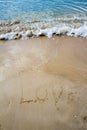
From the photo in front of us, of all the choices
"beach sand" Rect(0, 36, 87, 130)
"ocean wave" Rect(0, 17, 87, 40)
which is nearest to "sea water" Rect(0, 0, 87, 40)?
"ocean wave" Rect(0, 17, 87, 40)

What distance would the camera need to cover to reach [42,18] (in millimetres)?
6598

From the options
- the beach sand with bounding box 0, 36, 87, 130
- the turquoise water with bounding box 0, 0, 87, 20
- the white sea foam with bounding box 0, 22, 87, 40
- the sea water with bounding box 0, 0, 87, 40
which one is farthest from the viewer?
the turquoise water with bounding box 0, 0, 87, 20

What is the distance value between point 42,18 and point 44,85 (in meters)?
3.59

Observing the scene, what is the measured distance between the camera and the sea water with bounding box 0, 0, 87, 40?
5609 mm

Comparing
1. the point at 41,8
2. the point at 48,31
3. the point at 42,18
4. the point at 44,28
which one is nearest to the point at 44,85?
the point at 48,31

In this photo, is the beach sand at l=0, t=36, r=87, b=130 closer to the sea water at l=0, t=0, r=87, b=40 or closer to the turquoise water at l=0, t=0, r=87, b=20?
the sea water at l=0, t=0, r=87, b=40

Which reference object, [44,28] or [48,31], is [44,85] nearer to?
[48,31]

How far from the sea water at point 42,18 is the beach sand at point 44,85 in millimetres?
591

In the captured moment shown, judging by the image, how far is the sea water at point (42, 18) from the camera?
5609 mm

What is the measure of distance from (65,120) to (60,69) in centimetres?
132

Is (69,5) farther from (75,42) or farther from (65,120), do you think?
(65,120)

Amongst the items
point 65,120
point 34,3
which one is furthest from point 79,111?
point 34,3

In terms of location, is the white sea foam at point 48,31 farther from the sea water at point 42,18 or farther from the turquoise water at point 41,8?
the turquoise water at point 41,8

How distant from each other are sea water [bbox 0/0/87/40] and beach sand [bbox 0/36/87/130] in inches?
23.2
